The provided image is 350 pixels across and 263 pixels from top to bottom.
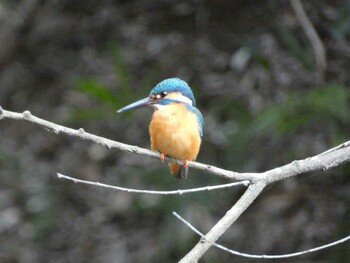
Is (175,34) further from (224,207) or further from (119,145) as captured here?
(119,145)

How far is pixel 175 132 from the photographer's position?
3396mm

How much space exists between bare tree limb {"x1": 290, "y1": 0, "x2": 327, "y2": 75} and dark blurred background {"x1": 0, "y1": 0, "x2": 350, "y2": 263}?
65mm

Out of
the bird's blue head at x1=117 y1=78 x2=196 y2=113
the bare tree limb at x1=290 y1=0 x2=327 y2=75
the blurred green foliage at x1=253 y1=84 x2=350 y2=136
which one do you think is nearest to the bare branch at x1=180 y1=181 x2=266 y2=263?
the bird's blue head at x1=117 y1=78 x2=196 y2=113

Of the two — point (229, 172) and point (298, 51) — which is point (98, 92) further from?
point (229, 172)

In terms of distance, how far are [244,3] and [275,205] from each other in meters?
1.39

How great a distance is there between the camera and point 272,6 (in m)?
5.53

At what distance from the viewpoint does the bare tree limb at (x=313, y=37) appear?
514 cm

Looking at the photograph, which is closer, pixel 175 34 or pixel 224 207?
pixel 224 207

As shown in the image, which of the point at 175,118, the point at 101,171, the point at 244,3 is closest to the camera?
the point at 175,118

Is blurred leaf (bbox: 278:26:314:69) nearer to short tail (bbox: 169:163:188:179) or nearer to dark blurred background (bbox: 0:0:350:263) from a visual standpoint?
dark blurred background (bbox: 0:0:350:263)

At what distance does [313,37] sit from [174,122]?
204cm

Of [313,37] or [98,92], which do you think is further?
[313,37]

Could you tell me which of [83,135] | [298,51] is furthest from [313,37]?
[83,135]

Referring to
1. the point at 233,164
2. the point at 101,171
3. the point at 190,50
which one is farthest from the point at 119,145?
the point at 101,171
